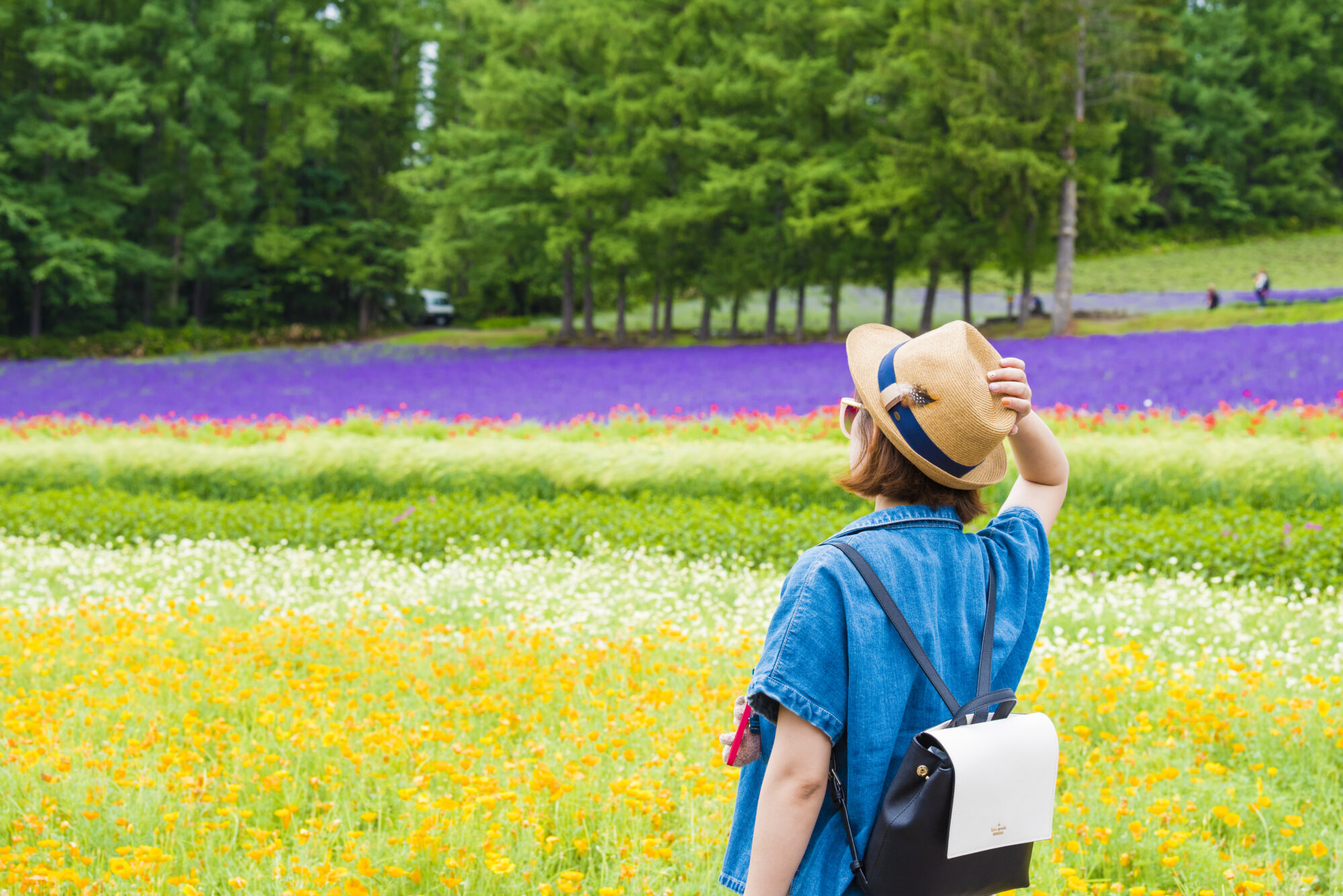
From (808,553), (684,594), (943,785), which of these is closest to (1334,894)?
(943,785)

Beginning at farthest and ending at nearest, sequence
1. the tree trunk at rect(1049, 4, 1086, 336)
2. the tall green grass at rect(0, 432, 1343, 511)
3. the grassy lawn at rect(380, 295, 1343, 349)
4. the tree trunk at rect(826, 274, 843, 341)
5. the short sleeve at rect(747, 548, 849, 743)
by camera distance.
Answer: the tree trunk at rect(826, 274, 843, 341)
the tree trunk at rect(1049, 4, 1086, 336)
the grassy lawn at rect(380, 295, 1343, 349)
the tall green grass at rect(0, 432, 1343, 511)
the short sleeve at rect(747, 548, 849, 743)

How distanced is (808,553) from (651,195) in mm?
27854

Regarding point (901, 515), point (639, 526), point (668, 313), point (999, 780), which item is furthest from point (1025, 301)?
point (999, 780)

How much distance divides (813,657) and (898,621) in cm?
15

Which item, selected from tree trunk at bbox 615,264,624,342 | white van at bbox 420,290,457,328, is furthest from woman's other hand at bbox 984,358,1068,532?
white van at bbox 420,290,457,328

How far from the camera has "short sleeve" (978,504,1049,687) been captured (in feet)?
5.96

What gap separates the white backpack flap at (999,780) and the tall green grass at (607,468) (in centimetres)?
702

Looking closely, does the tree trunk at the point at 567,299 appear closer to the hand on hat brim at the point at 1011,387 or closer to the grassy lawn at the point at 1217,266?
the grassy lawn at the point at 1217,266

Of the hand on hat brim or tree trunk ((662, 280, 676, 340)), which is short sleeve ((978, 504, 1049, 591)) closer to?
the hand on hat brim

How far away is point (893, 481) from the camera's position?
1.72 meters

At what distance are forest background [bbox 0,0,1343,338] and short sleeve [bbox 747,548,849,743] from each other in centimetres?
2329

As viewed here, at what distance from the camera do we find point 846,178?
81.7 feet

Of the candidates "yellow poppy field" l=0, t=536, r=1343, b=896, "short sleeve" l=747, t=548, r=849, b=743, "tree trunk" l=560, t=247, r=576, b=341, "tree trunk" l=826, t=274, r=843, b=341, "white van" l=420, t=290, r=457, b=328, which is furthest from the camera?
"white van" l=420, t=290, r=457, b=328

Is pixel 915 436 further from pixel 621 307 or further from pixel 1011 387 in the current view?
pixel 621 307
